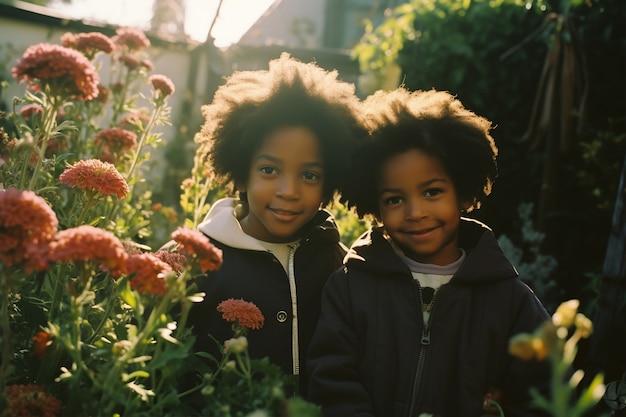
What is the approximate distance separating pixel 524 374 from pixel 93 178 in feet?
4.47

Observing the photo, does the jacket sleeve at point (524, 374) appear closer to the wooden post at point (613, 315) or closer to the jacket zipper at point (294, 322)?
the jacket zipper at point (294, 322)

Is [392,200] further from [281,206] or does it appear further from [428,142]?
[281,206]

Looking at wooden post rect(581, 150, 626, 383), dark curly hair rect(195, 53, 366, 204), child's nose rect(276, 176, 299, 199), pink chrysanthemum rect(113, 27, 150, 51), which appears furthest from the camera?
pink chrysanthemum rect(113, 27, 150, 51)

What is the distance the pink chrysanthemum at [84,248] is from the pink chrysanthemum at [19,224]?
0.03 metres

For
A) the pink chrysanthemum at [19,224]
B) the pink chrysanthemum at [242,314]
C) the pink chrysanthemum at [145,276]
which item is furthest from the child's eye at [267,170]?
the pink chrysanthemum at [19,224]

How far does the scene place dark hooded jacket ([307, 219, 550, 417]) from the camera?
2.03 m

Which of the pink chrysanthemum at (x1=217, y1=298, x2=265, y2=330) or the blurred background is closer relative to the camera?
the pink chrysanthemum at (x1=217, y1=298, x2=265, y2=330)

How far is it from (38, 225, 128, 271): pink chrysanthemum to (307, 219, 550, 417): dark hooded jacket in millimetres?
926

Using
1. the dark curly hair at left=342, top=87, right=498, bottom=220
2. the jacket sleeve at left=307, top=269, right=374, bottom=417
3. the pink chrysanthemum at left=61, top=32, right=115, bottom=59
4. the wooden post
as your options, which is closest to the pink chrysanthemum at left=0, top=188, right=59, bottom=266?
the jacket sleeve at left=307, top=269, right=374, bottom=417

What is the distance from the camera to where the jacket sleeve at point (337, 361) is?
2.02 metres

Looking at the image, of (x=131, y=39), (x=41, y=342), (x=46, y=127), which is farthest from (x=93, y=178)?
(x=131, y=39)

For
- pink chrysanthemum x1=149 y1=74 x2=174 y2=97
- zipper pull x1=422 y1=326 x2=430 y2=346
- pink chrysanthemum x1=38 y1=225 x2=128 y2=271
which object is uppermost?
pink chrysanthemum x1=149 y1=74 x2=174 y2=97

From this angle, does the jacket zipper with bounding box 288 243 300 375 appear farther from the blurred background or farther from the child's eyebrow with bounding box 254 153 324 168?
the blurred background

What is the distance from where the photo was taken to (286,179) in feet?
7.72
